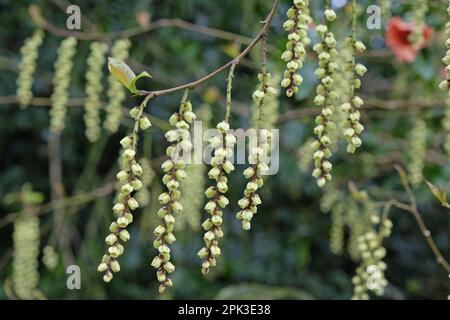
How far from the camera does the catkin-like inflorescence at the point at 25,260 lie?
1.80 metres

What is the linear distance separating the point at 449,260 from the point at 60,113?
225cm

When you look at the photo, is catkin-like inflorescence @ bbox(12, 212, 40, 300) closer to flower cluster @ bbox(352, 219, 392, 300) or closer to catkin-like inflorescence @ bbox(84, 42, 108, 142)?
catkin-like inflorescence @ bbox(84, 42, 108, 142)

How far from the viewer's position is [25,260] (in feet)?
6.19

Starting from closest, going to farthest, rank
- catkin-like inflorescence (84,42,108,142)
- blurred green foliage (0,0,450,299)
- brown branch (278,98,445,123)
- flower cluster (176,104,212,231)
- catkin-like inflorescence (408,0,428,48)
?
catkin-like inflorescence (408,0,428,48)
catkin-like inflorescence (84,42,108,142)
flower cluster (176,104,212,231)
brown branch (278,98,445,123)
blurred green foliage (0,0,450,299)

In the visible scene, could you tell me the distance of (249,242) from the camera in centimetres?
299

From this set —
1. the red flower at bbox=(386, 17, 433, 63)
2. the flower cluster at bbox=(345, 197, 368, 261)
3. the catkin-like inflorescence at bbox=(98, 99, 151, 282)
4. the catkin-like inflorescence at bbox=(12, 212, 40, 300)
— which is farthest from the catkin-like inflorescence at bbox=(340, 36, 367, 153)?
the flower cluster at bbox=(345, 197, 368, 261)

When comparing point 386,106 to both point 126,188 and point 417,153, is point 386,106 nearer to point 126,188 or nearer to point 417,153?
point 417,153

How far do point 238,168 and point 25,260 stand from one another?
3.34ft

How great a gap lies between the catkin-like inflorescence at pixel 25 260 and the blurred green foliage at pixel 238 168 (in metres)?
0.21

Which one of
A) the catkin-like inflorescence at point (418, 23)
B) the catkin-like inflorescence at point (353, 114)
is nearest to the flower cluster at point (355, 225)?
the catkin-like inflorescence at point (418, 23)

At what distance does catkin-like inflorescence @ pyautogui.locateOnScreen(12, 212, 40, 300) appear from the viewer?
1.80 meters

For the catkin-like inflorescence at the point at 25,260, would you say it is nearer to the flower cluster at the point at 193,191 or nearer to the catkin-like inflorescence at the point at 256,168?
the flower cluster at the point at 193,191

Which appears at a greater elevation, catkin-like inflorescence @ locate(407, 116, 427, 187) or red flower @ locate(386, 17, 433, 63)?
red flower @ locate(386, 17, 433, 63)

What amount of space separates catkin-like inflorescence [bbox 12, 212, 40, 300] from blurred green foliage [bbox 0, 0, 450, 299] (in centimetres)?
21
